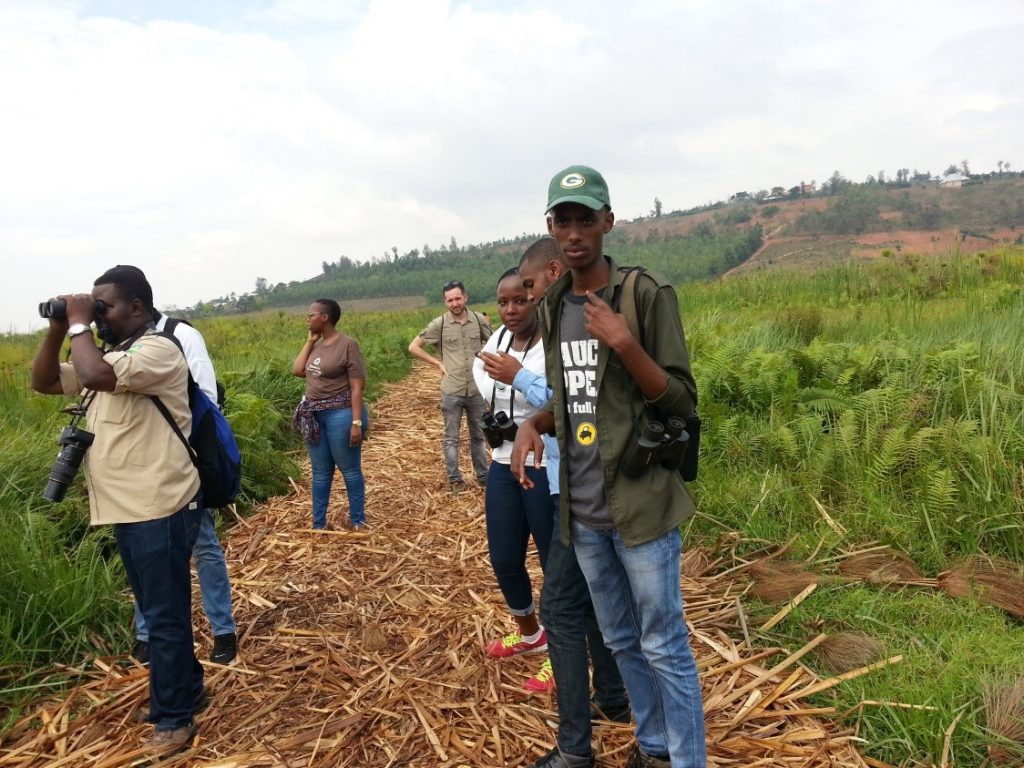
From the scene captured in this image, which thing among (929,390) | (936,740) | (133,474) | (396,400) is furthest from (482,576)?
(396,400)

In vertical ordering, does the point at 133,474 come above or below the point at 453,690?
above

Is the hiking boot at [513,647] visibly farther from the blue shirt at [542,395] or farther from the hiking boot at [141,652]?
the hiking boot at [141,652]

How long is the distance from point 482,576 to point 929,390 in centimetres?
407

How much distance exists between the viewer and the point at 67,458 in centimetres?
309

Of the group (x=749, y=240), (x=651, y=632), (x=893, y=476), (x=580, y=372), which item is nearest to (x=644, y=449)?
(x=580, y=372)

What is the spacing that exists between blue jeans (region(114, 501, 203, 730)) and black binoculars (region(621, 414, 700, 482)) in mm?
2206

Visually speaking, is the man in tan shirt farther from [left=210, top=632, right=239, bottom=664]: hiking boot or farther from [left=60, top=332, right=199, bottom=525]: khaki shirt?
[left=60, top=332, right=199, bottom=525]: khaki shirt

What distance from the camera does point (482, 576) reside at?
195 inches

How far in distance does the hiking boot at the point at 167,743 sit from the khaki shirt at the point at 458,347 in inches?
165

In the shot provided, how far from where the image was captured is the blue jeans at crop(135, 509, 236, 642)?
387 cm

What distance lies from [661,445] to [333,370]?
4.15 m

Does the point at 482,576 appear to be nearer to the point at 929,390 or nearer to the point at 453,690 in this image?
the point at 453,690

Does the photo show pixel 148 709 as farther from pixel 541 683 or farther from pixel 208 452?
pixel 541 683

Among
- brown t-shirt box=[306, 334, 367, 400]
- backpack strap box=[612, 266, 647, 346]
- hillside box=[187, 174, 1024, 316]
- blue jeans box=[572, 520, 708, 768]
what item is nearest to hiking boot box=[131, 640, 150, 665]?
brown t-shirt box=[306, 334, 367, 400]
